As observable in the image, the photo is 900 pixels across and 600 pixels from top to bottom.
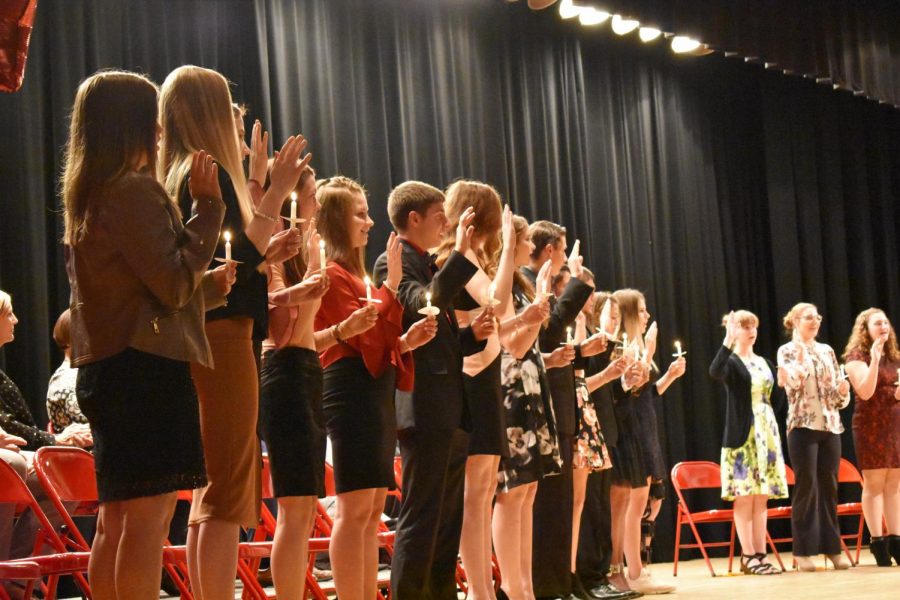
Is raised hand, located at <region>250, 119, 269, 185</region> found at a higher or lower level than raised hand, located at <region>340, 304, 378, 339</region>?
higher

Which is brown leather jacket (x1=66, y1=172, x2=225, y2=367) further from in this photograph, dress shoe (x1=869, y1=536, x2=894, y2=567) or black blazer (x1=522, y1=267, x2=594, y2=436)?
dress shoe (x1=869, y1=536, x2=894, y2=567)

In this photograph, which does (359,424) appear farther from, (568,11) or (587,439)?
(568,11)

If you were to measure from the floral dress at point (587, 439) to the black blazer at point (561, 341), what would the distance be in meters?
0.24

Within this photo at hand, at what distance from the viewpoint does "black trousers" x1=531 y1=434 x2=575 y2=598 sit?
4.63 meters

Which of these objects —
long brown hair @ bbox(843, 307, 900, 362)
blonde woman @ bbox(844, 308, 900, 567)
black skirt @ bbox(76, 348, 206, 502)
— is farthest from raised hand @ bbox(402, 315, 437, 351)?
long brown hair @ bbox(843, 307, 900, 362)

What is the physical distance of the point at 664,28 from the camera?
7535 mm

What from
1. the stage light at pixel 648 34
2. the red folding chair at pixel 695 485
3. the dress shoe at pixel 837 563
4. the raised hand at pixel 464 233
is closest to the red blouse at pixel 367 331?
the raised hand at pixel 464 233

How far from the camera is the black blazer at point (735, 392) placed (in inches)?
295

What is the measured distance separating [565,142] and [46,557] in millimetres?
6854

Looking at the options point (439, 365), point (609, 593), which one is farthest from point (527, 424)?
point (609, 593)

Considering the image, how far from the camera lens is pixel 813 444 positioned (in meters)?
7.57

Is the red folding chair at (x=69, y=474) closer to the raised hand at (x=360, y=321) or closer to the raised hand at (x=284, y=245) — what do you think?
the raised hand at (x=360, y=321)

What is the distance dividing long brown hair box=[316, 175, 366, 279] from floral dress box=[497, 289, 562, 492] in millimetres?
990

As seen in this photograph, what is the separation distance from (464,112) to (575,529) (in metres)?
4.24
